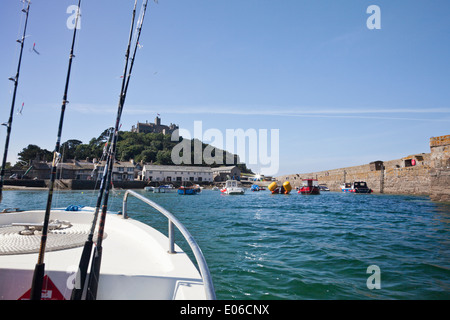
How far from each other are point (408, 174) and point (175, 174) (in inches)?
2802

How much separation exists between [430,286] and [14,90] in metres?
10.1

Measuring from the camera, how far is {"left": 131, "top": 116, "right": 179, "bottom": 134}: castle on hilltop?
14200 cm

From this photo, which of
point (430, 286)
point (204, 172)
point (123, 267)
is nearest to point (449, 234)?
point (430, 286)

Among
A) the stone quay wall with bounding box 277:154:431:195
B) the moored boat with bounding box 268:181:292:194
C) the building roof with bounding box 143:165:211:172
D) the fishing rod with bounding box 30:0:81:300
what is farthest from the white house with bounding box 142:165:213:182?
the fishing rod with bounding box 30:0:81:300

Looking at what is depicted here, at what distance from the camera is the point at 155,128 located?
147m

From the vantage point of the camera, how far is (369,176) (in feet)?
165

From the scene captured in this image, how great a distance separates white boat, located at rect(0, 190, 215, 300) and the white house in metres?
84.1

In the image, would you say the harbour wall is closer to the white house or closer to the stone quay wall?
the stone quay wall

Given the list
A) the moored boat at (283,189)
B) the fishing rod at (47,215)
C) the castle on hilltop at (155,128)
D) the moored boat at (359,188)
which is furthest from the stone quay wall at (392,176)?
the castle on hilltop at (155,128)

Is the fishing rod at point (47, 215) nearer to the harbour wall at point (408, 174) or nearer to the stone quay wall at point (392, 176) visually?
the harbour wall at point (408, 174)

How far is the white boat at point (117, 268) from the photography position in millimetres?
2965

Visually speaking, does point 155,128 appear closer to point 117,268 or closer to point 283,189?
point 283,189

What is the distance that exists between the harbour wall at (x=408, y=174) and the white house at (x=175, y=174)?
40.0 meters
